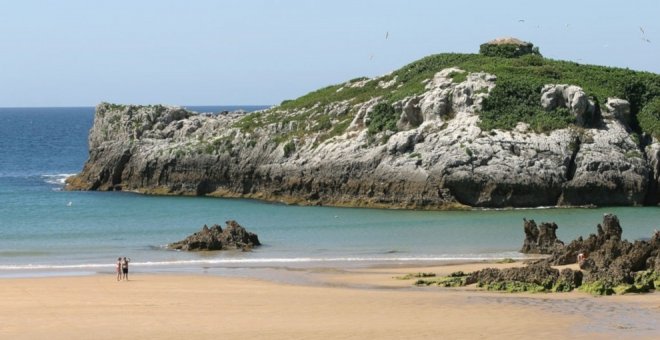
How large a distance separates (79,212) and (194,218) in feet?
21.3

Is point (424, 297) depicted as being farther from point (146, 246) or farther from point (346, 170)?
point (346, 170)

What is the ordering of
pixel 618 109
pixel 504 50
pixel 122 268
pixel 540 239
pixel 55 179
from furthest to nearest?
pixel 55 179 → pixel 504 50 → pixel 618 109 → pixel 540 239 → pixel 122 268

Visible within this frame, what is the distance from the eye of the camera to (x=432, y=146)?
59562 mm

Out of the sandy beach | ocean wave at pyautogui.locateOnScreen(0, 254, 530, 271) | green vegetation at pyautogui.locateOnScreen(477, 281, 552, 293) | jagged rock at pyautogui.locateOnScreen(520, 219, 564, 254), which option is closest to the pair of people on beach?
the sandy beach

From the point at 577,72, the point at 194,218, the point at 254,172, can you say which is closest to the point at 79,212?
the point at 194,218

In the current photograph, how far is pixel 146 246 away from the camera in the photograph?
45.8 metres

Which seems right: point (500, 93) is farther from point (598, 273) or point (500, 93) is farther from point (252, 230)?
point (598, 273)

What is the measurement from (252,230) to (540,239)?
14.3m

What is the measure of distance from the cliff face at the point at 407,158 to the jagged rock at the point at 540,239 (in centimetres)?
1587

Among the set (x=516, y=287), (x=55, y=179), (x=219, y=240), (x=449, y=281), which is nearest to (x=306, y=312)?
(x=516, y=287)

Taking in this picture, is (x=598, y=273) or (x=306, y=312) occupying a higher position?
(x=598, y=273)

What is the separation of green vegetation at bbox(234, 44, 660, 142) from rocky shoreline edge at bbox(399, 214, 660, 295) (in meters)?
25.0

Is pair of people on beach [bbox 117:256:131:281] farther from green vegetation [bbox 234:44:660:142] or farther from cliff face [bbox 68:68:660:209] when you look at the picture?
green vegetation [bbox 234:44:660:142]

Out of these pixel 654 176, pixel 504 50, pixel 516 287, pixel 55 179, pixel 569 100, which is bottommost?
pixel 55 179
